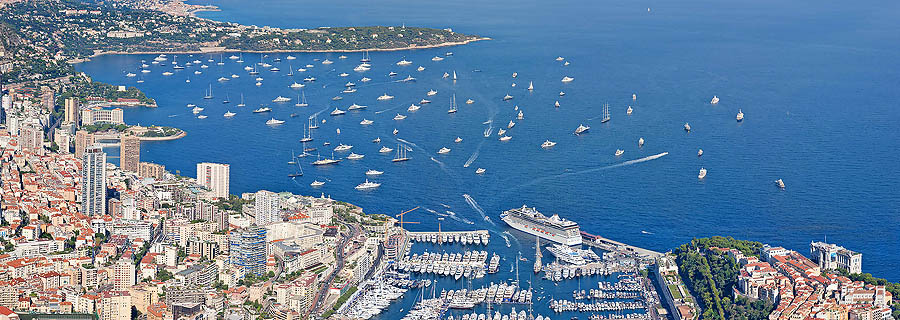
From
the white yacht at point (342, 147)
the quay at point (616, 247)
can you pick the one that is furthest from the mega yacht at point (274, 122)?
the quay at point (616, 247)

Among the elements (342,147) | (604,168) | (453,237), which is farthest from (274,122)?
(453,237)

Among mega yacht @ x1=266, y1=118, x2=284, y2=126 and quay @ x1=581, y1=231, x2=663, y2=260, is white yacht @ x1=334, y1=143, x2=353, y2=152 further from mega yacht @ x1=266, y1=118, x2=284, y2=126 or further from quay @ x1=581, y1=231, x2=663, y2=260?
quay @ x1=581, y1=231, x2=663, y2=260

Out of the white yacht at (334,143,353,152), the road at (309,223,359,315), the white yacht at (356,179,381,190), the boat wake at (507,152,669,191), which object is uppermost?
the white yacht at (334,143,353,152)

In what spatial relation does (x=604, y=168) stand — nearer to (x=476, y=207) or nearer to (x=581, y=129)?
(x=476, y=207)

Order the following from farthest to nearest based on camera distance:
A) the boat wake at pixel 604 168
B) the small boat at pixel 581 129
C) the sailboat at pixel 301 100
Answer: the sailboat at pixel 301 100 < the small boat at pixel 581 129 < the boat wake at pixel 604 168

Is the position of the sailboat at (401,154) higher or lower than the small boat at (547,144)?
lower

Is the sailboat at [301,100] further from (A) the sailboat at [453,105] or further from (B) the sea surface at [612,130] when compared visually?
(A) the sailboat at [453,105]

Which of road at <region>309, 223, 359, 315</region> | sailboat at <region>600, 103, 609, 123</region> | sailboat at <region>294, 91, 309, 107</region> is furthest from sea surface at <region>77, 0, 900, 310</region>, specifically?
road at <region>309, 223, 359, 315</region>
